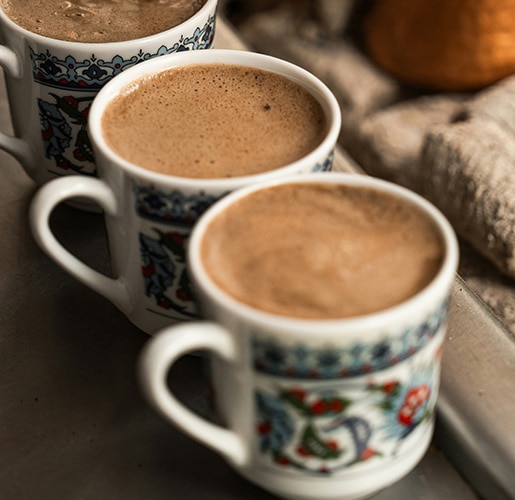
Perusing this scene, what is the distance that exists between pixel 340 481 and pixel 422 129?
2.81ft

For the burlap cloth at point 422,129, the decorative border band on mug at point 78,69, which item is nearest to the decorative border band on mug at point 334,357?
the decorative border band on mug at point 78,69

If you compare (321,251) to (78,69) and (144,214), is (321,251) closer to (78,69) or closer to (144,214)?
(144,214)

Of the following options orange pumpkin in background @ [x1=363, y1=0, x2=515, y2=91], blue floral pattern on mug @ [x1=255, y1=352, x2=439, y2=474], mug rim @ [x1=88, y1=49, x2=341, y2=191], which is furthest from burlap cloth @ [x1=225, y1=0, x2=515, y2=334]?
blue floral pattern on mug @ [x1=255, y1=352, x2=439, y2=474]

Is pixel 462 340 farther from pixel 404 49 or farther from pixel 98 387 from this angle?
pixel 404 49

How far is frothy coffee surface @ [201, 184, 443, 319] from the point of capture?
1.39 feet

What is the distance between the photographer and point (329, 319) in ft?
1.35

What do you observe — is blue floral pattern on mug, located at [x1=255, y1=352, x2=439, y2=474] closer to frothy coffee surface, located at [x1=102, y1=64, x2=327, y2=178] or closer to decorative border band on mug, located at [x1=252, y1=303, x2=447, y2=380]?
decorative border band on mug, located at [x1=252, y1=303, x2=447, y2=380]

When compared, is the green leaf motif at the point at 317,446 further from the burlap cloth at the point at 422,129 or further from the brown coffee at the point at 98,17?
the burlap cloth at the point at 422,129

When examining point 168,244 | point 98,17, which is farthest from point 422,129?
point 168,244

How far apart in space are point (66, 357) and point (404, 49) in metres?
0.91

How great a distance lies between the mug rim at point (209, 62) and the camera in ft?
1.59

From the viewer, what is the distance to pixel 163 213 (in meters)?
0.50

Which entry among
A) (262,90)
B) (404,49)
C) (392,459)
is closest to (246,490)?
(392,459)

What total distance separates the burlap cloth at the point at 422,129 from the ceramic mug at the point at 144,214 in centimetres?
38
